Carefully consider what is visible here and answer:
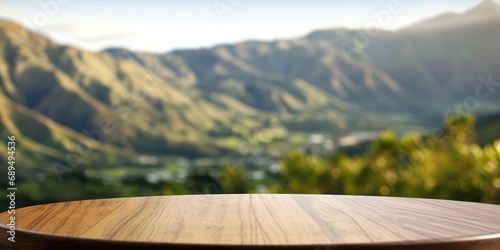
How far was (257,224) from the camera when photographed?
4.66ft

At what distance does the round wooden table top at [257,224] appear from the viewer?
3.86ft

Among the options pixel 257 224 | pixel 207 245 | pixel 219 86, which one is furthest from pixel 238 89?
pixel 207 245

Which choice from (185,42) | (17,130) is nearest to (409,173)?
(185,42)

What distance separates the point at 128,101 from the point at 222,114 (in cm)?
151

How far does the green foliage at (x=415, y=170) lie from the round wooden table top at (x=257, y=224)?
10.7ft

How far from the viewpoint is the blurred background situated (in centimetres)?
904

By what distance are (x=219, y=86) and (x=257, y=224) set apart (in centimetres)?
1014

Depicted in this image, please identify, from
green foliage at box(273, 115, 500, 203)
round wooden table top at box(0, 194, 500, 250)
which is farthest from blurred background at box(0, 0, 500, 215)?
round wooden table top at box(0, 194, 500, 250)

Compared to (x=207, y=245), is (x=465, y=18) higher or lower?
higher

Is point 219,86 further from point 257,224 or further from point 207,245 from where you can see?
point 207,245

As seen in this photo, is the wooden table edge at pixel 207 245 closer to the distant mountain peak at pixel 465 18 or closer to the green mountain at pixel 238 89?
the green mountain at pixel 238 89

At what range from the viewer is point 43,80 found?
34.2 feet

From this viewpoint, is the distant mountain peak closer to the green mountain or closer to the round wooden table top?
the green mountain

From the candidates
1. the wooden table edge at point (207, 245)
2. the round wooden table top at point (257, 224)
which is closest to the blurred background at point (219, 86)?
the round wooden table top at point (257, 224)
